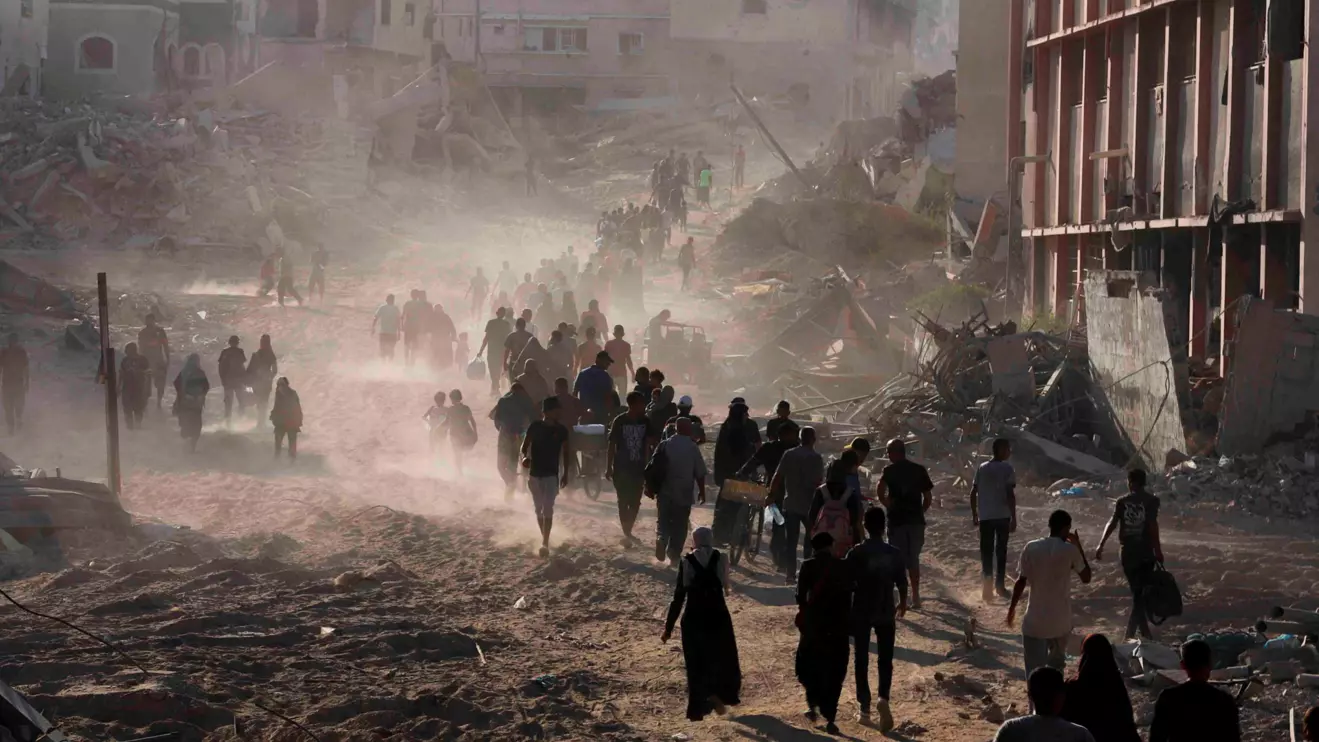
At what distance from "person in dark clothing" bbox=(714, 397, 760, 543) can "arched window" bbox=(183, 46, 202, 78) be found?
2243 inches

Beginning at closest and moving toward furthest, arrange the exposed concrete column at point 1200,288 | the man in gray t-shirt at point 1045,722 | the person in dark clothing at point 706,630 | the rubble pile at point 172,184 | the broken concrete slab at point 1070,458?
the man in gray t-shirt at point 1045,722, the person in dark clothing at point 706,630, the broken concrete slab at point 1070,458, the exposed concrete column at point 1200,288, the rubble pile at point 172,184

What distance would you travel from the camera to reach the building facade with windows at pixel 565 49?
72.2 m

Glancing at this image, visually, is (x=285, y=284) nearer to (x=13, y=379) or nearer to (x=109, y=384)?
(x=13, y=379)

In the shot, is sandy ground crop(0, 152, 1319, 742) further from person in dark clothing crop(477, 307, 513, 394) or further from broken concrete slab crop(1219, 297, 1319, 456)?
broken concrete slab crop(1219, 297, 1319, 456)

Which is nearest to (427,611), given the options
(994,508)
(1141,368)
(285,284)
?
(994,508)

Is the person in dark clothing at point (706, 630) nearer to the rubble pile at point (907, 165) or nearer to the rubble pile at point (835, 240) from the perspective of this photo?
the rubble pile at point (835, 240)

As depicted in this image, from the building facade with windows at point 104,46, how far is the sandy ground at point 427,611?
42.9m

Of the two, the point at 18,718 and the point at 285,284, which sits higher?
the point at 285,284

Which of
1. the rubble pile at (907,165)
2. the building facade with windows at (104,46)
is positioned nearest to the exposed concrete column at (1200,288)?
the rubble pile at (907,165)

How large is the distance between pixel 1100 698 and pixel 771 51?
216ft

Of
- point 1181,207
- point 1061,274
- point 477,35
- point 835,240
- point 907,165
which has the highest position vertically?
point 477,35

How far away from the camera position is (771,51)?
71.0 m

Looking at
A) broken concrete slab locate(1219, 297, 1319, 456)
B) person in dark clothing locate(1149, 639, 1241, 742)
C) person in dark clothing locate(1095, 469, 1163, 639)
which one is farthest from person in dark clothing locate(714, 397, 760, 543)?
person in dark clothing locate(1149, 639, 1241, 742)

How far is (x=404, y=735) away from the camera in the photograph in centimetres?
952
